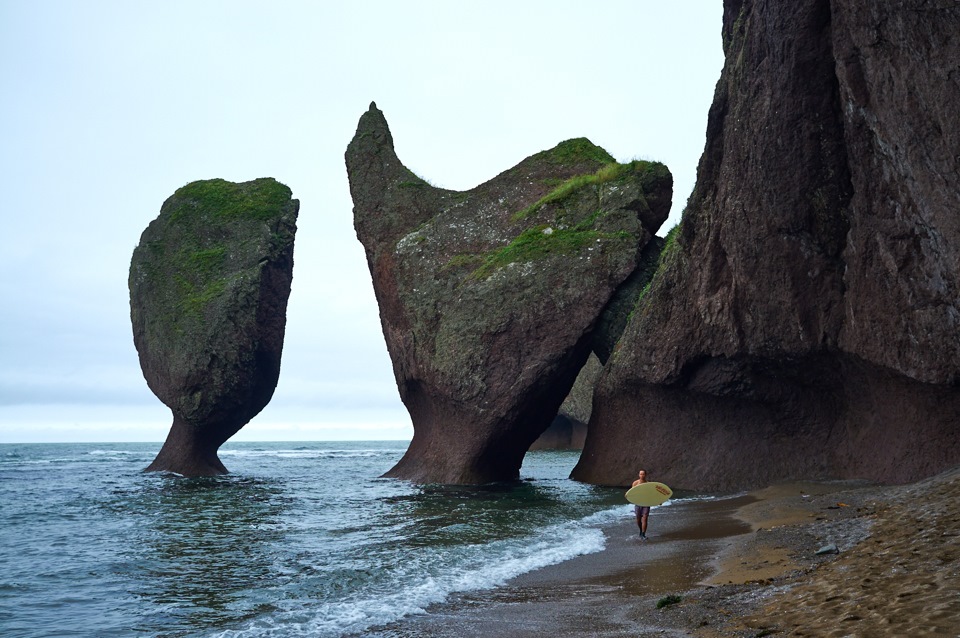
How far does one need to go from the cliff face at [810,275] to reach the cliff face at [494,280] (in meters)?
2.69

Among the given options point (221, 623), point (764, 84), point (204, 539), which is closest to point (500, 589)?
point (221, 623)

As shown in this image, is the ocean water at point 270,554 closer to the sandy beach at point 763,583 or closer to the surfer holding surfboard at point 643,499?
the surfer holding surfboard at point 643,499

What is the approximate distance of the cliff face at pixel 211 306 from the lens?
37281mm

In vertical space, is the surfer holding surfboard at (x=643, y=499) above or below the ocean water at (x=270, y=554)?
above

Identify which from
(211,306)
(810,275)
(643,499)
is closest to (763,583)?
(643,499)

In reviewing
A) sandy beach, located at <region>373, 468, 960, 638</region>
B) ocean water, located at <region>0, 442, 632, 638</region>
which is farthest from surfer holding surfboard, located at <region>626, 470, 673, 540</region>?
ocean water, located at <region>0, 442, 632, 638</region>

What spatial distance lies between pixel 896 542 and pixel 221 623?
7.94 m

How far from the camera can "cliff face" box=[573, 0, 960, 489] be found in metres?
15.0

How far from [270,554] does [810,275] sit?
14289 mm

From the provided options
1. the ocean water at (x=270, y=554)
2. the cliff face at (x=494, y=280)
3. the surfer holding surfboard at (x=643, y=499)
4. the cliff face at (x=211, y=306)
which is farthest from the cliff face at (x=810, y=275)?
the cliff face at (x=211, y=306)

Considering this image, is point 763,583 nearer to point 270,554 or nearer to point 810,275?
point 270,554

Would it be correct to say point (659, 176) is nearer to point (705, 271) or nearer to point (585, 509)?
point (705, 271)

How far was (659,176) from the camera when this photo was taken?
3103cm

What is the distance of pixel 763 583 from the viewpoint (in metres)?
8.38
